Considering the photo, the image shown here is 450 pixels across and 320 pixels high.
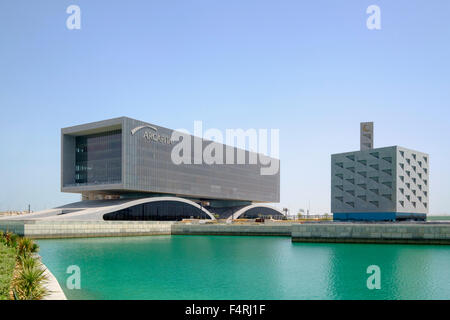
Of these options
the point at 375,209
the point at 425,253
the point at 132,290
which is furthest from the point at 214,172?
the point at 132,290

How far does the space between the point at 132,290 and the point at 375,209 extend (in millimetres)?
83196

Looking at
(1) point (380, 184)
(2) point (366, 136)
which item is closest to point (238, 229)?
(1) point (380, 184)

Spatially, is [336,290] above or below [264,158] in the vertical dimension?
below

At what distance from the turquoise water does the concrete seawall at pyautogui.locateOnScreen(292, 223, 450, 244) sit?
7.44m

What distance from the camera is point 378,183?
310 ft

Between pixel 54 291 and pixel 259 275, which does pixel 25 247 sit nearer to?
pixel 54 291

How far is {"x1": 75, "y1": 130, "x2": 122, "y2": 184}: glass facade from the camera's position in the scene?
91.2m

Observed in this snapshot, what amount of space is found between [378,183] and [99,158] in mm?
62091

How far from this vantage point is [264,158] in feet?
486

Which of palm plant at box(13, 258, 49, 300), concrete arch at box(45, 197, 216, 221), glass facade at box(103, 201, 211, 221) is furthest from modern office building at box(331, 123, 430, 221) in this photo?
palm plant at box(13, 258, 49, 300)

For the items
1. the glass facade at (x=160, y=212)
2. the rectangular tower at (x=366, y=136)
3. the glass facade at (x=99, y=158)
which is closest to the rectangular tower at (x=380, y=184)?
the rectangular tower at (x=366, y=136)

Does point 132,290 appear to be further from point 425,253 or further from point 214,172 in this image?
point 214,172
